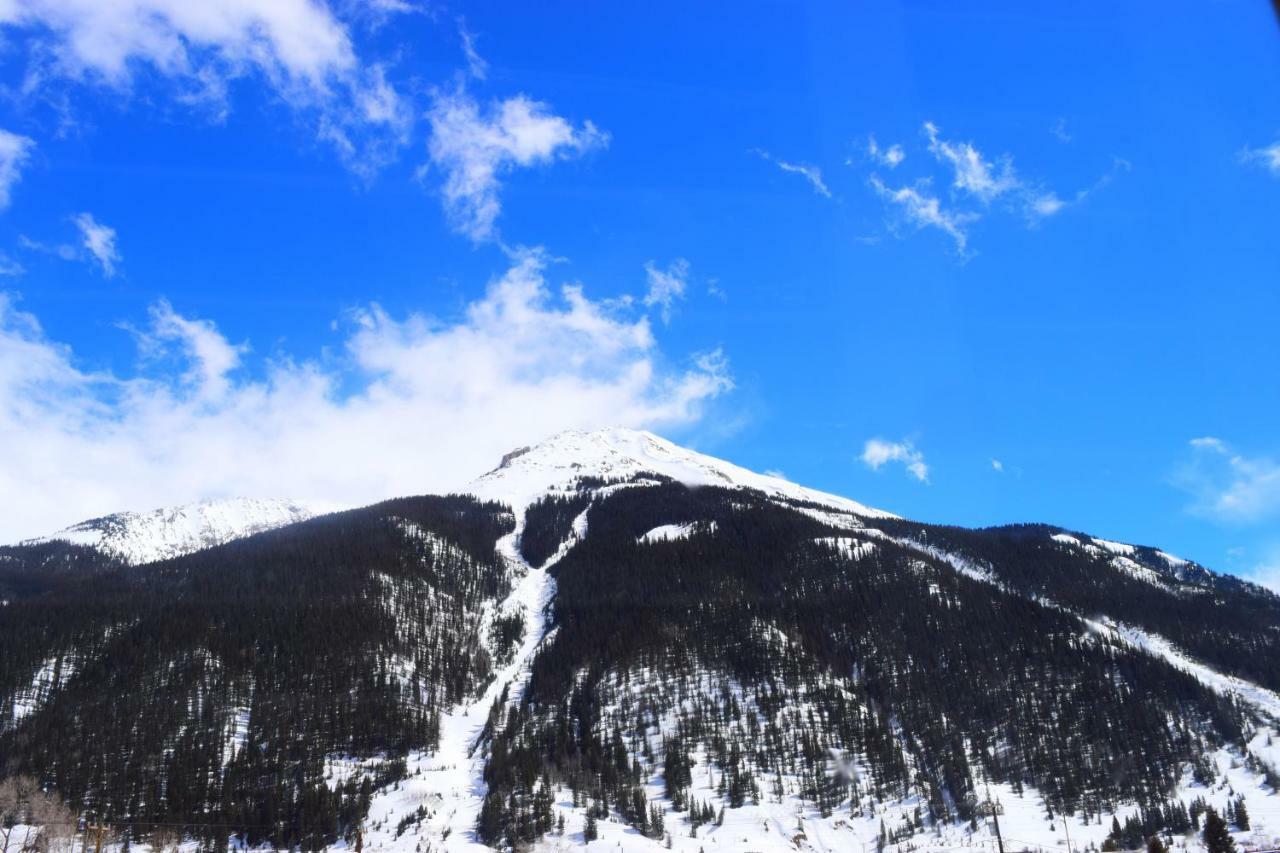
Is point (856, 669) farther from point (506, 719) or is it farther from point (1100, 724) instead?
point (506, 719)

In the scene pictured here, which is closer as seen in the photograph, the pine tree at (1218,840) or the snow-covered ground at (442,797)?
the pine tree at (1218,840)

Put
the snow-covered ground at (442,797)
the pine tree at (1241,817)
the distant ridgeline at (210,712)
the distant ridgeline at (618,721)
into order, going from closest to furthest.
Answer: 1. the snow-covered ground at (442,797)
2. the pine tree at (1241,817)
3. the distant ridgeline at (210,712)
4. the distant ridgeline at (618,721)

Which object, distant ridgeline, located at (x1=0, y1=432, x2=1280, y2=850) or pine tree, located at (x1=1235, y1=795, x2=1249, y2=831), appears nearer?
pine tree, located at (x1=1235, y1=795, x2=1249, y2=831)

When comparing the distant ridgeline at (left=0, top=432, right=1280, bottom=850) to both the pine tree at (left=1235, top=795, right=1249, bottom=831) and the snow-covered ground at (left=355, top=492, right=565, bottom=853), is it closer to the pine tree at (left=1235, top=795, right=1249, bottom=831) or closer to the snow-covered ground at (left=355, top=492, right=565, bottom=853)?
the snow-covered ground at (left=355, top=492, right=565, bottom=853)

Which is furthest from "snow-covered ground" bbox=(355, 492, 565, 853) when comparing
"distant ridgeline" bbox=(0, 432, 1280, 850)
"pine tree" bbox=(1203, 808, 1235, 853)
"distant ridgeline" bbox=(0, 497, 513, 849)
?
"pine tree" bbox=(1203, 808, 1235, 853)

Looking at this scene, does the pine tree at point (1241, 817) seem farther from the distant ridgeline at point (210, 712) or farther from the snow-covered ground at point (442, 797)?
the distant ridgeline at point (210, 712)

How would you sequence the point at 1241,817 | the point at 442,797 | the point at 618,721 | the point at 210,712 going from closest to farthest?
the point at 1241,817
the point at 442,797
the point at 210,712
the point at 618,721

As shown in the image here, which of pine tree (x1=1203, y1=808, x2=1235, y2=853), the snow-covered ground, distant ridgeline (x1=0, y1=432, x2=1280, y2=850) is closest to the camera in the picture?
pine tree (x1=1203, y1=808, x2=1235, y2=853)

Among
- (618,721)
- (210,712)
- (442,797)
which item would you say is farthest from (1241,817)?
(210,712)

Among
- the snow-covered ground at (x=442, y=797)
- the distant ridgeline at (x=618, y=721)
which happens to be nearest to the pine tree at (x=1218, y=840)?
the distant ridgeline at (x=618, y=721)

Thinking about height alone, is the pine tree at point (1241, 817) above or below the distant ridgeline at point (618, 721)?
below

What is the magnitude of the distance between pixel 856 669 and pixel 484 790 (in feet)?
267

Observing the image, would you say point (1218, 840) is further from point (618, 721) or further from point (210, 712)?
point (210, 712)

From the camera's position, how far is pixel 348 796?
479ft
